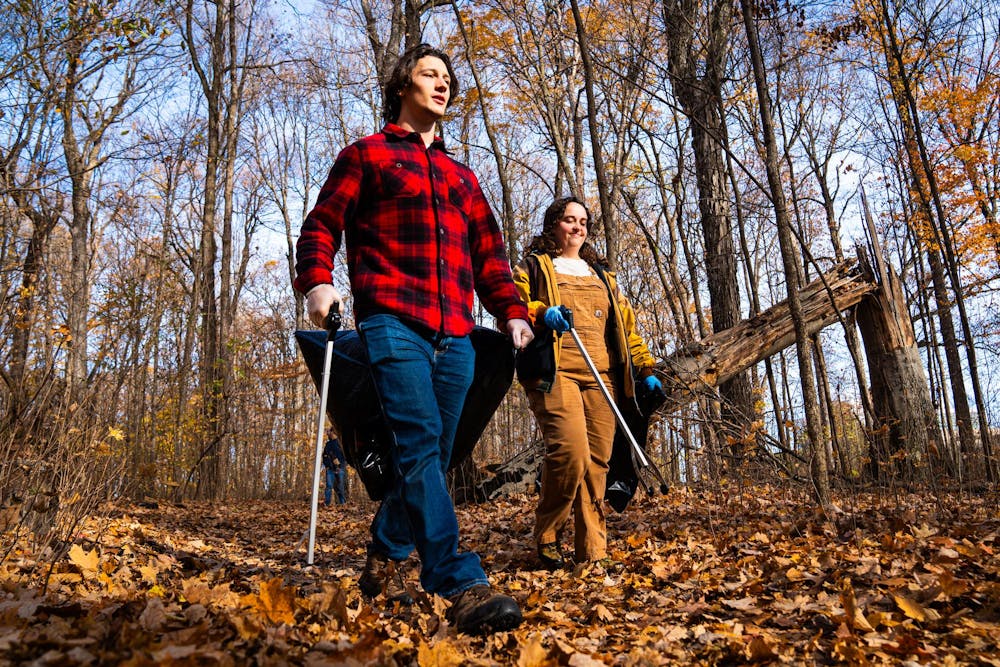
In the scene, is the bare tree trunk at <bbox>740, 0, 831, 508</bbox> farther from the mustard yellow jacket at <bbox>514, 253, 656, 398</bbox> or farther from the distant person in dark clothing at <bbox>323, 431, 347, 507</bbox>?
the distant person in dark clothing at <bbox>323, 431, 347, 507</bbox>

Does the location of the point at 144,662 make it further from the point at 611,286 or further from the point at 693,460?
the point at 693,460

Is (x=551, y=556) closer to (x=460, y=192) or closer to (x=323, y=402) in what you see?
(x=323, y=402)

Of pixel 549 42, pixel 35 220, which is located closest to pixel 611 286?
pixel 549 42

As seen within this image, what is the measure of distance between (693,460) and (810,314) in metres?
2.70

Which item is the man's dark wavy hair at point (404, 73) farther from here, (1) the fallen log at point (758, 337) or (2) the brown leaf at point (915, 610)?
(1) the fallen log at point (758, 337)

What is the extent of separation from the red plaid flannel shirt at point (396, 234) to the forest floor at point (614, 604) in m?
1.14

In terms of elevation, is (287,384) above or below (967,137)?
below

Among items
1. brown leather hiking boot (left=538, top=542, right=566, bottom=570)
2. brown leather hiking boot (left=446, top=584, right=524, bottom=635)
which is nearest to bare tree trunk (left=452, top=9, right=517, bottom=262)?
brown leather hiking boot (left=538, top=542, right=566, bottom=570)

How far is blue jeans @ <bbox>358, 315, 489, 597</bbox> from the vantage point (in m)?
2.59

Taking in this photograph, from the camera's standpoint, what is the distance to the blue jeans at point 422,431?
8.48ft

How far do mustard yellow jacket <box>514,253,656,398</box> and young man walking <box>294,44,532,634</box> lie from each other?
36.3 inches

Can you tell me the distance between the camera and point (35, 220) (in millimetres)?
11281

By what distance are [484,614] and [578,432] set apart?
1.78m

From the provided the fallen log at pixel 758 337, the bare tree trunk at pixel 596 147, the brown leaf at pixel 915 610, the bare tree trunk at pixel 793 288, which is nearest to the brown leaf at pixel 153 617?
the brown leaf at pixel 915 610
